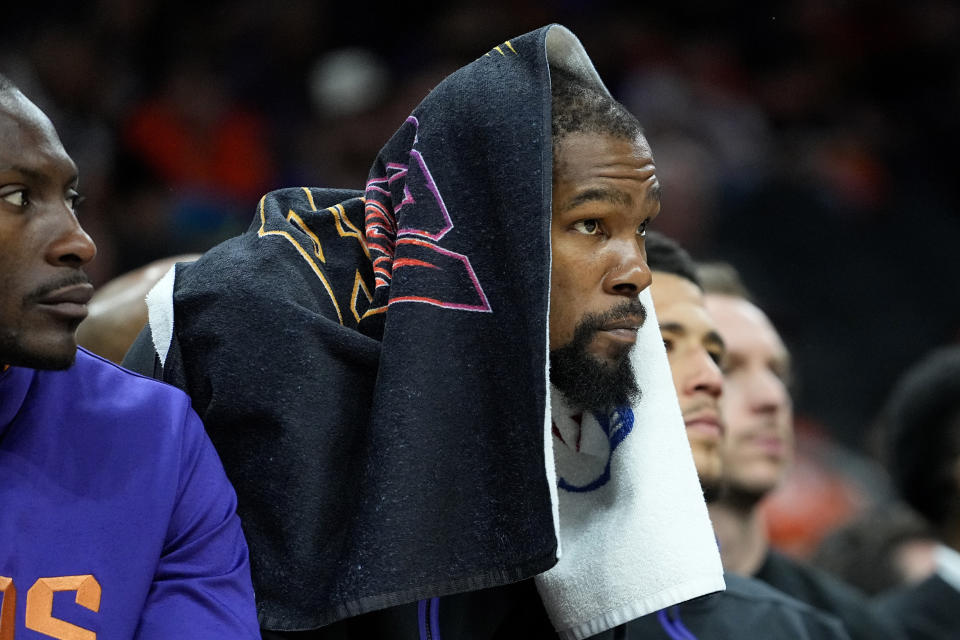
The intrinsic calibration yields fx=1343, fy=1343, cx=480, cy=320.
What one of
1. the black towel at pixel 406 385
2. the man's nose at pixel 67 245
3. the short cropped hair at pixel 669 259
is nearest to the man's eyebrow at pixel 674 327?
the short cropped hair at pixel 669 259

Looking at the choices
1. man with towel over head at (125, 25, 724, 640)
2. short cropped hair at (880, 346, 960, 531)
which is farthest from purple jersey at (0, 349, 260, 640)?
short cropped hair at (880, 346, 960, 531)

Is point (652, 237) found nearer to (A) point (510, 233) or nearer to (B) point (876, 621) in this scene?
(A) point (510, 233)

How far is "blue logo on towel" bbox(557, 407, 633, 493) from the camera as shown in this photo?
2350mm

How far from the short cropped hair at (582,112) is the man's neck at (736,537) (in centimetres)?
138

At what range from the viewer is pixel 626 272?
219 cm

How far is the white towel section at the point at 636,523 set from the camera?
2258 millimetres

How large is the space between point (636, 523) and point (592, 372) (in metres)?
0.28

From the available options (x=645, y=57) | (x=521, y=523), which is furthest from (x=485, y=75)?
(x=645, y=57)

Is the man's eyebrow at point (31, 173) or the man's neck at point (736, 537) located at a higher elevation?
the man's eyebrow at point (31, 173)

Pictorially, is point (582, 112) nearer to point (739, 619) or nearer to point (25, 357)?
point (25, 357)

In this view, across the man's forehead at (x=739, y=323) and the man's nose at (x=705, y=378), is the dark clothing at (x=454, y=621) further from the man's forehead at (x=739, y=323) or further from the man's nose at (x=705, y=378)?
the man's forehead at (x=739, y=323)

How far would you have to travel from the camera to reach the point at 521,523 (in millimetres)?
2006

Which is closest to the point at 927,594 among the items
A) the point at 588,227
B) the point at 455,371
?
the point at 588,227

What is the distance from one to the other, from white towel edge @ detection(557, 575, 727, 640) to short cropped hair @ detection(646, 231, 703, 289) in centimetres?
90
